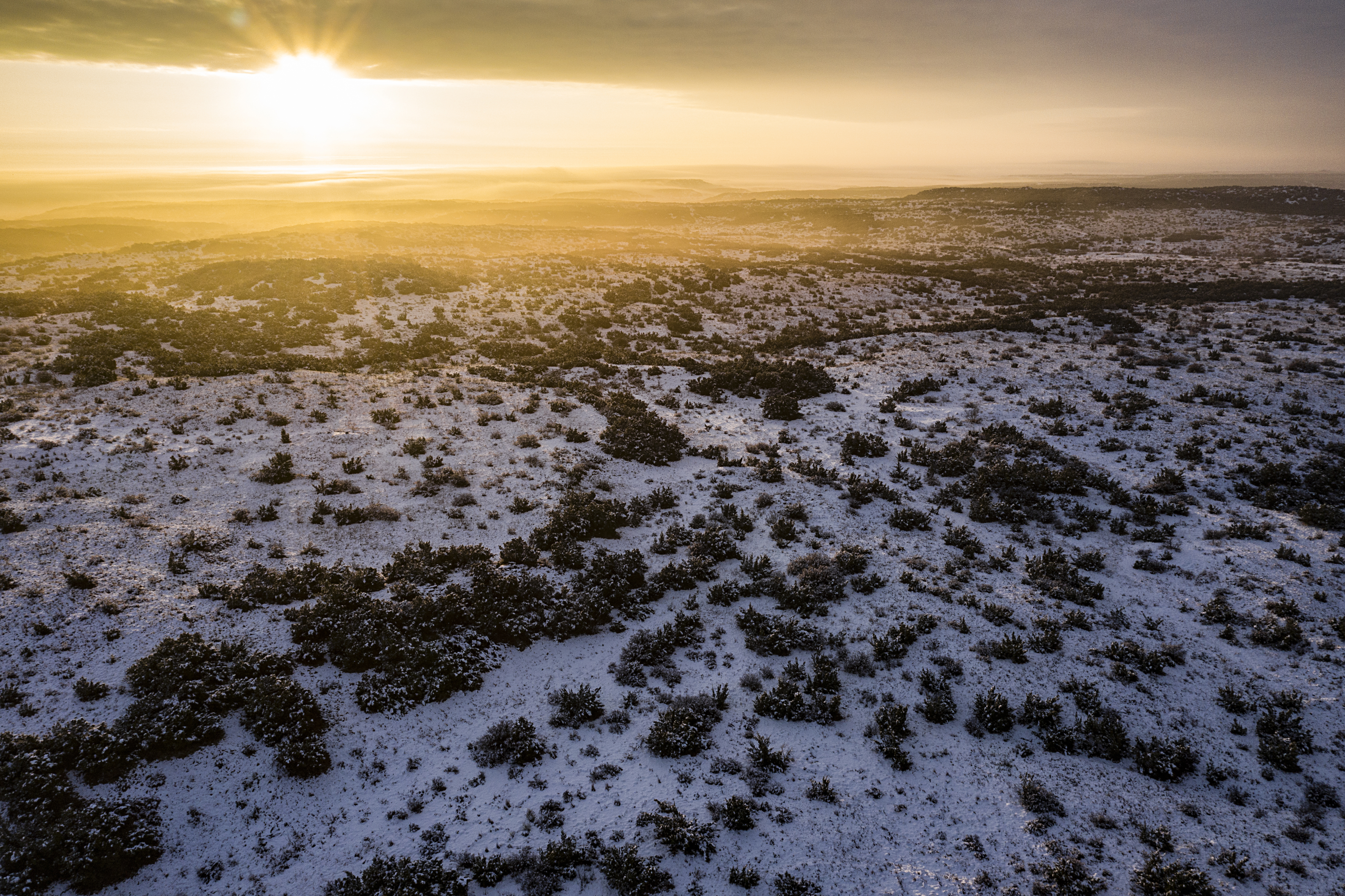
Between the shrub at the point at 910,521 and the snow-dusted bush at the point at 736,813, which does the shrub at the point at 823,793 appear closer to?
Answer: the snow-dusted bush at the point at 736,813

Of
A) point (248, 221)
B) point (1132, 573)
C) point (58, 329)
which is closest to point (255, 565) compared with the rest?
point (1132, 573)

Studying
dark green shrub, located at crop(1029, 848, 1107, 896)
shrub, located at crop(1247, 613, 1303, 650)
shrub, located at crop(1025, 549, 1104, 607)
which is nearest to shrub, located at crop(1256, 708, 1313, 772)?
shrub, located at crop(1247, 613, 1303, 650)

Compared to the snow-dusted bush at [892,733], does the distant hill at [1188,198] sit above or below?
above

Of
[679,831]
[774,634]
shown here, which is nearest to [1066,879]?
[679,831]

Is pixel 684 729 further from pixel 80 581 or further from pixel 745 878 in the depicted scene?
pixel 80 581

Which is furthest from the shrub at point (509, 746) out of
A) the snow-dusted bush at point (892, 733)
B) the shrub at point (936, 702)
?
the shrub at point (936, 702)

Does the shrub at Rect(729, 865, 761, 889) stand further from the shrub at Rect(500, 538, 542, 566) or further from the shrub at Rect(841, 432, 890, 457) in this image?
the shrub at Rect(841, 432, 890, 457)
